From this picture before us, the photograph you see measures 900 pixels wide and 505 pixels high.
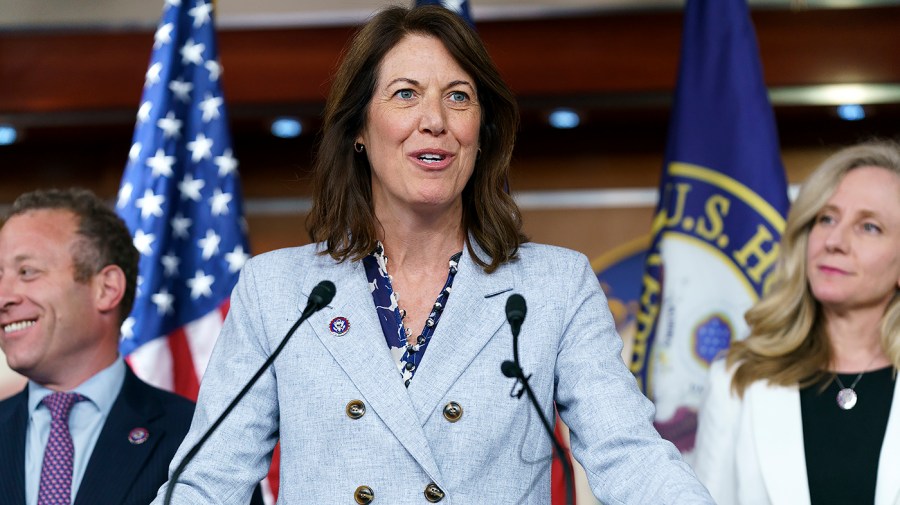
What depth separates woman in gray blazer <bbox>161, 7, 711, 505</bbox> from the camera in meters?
1.82

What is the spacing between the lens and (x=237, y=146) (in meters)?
4.86

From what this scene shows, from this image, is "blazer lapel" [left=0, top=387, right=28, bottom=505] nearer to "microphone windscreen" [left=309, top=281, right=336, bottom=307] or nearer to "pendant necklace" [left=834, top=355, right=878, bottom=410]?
"microphone windscreen" [left=309, top=281, right=336, bottom=307]

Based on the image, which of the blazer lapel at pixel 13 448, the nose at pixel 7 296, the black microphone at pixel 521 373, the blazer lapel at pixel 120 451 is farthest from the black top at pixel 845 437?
the nose at pixel 7 296

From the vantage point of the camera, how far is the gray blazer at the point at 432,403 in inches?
71.1

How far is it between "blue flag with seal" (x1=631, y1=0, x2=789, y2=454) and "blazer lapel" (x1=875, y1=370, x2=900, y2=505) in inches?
28.1

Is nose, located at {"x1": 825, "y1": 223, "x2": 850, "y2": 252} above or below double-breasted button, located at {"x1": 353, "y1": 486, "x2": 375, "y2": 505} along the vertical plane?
above

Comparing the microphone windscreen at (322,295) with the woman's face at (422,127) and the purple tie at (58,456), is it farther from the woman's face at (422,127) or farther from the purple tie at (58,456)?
the purple tie at (58,456)

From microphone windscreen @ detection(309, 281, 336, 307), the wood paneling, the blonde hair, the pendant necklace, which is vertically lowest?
the pendant necklace

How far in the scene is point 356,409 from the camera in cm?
185

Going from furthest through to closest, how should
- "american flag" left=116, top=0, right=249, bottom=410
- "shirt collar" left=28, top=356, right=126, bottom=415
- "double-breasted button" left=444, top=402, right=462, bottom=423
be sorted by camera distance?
"american flag" left=116, top=0, right=249, bottom=410 → "shirt collar" left=28, top=356, right=126, bottom=415 → "double-breasted button" left=444, top=402, right=462, bottom=423

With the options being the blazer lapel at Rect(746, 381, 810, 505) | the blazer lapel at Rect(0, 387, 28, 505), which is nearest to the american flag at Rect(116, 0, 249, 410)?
the blazer lapel at Rect(0, 387, 28, 505)

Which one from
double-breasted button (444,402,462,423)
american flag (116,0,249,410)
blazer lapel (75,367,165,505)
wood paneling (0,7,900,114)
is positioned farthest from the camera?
wood paneling (0,7,900,114)

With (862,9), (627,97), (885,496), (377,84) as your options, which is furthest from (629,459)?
(862,9)

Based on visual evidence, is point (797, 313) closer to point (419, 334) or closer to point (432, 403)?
point (419, 334)
